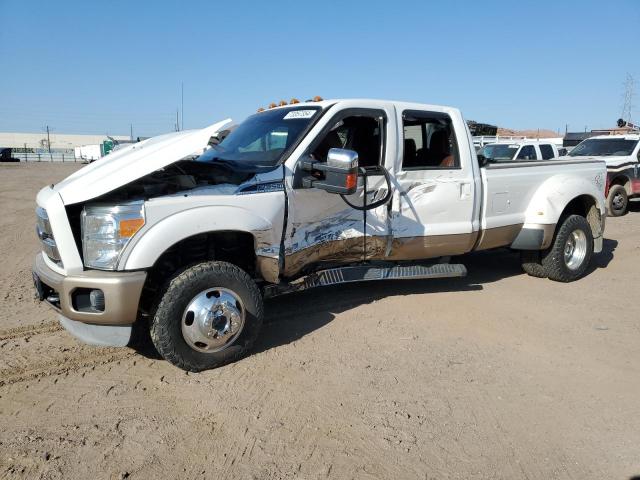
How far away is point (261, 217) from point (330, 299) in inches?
73.6

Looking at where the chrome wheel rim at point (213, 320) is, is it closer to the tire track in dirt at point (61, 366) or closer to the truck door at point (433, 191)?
the tire track in dirt at point (61, 366)

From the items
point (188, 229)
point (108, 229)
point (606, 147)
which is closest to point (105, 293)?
point (108, 229)

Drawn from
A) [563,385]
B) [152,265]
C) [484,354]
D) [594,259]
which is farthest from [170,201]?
[594,259]

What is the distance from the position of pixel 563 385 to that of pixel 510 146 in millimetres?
13350

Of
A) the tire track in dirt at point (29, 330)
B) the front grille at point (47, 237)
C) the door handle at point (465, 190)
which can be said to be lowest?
the tire track in dirt at point (29, 330)

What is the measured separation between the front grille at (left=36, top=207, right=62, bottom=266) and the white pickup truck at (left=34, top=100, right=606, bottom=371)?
2cm

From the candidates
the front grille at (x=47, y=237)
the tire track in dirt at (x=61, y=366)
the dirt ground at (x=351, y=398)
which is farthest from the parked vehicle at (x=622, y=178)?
the front grille at (x=47, y=237)

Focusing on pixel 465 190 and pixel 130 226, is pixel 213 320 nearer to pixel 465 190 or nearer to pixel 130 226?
pixel 130 226

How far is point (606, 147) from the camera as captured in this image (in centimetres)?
1435

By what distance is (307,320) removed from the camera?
4969mm

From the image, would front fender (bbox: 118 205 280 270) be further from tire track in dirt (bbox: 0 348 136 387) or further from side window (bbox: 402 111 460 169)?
side window (bbox: 402 111 460 169)

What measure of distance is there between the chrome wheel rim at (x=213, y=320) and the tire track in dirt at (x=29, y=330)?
1.67m

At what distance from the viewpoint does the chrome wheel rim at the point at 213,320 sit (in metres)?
3.74

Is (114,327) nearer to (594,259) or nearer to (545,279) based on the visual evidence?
(545,279)
